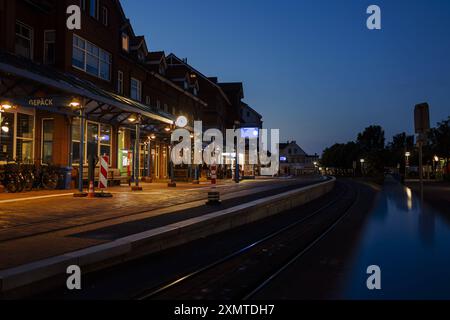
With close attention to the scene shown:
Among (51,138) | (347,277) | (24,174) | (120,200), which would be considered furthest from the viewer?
(51,138)

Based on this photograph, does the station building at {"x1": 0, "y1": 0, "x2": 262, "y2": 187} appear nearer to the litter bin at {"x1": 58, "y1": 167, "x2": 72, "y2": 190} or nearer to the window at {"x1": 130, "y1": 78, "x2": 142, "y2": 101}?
the window at {"x1": 130, "y1": 78, "x2": 142, "y2": 101}

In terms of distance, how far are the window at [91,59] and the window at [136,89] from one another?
18.8 ft

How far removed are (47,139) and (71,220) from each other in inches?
505

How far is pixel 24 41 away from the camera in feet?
76.3

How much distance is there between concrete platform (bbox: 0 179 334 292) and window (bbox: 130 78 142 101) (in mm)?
22106

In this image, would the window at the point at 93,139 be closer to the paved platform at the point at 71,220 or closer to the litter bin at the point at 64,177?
the litter bin at the point at 64,177

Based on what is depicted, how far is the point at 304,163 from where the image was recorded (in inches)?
6107

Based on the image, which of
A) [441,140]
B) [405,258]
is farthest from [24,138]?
[441,140]

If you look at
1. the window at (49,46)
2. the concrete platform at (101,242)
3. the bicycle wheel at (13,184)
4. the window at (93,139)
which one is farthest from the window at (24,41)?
the concrete platform at (101,242)

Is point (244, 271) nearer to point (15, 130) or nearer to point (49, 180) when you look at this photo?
point (49, 180)
